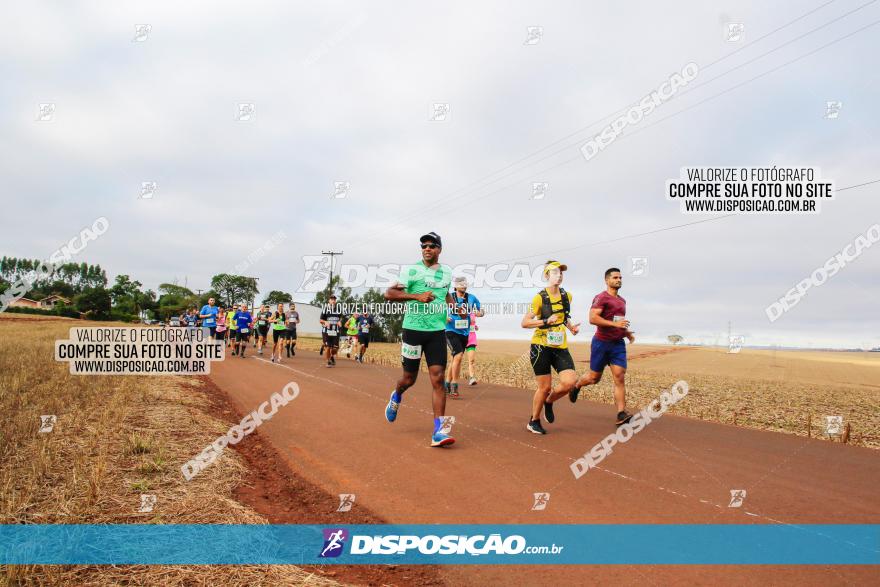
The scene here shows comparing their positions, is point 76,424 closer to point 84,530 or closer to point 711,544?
point 84,530

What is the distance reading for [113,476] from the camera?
404cm

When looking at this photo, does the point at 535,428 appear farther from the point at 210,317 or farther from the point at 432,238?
the point at 210,317

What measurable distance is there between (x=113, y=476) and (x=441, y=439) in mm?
3182

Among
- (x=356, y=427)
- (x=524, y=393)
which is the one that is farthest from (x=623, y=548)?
(x=524, y=393)

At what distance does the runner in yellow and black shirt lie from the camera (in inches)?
272

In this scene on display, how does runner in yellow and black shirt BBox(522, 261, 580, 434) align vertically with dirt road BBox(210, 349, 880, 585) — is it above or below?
above

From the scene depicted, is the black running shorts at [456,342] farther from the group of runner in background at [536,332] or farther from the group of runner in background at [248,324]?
the group of runner in background at [248,324]

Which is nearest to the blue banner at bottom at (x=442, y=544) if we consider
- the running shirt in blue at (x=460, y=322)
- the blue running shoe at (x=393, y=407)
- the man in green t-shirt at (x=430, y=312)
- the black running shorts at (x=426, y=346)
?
the man in green t-shirt at (x=430, y=312)

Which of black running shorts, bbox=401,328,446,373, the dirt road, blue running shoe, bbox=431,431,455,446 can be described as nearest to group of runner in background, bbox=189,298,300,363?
the dirt road

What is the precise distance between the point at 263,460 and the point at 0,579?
2.89 metres

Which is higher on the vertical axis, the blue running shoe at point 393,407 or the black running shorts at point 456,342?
the black running shorts at point 456,342

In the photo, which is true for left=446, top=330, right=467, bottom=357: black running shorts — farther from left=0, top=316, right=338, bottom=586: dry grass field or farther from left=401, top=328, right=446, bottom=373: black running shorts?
left=0, top=316, right=338, bottom=586: dry grass field

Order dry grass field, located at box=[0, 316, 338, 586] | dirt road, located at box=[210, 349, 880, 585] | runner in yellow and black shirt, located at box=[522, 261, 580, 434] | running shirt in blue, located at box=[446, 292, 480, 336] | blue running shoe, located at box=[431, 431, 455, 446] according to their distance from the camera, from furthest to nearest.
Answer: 1. running shirt in blue, located at box=[446, 292, 480, 336]
2. runner in yellow and black shirt, located at box=[522, 261, 580, 434]
3. blue running shoe, located at box=[431, 431, 455, 446]
4. dirt road, located at box=[210, 349, 880, 585]
5. dry grass field, located at box=[0, 316, 338, 586]

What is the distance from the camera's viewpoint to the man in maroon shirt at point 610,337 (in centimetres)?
768
